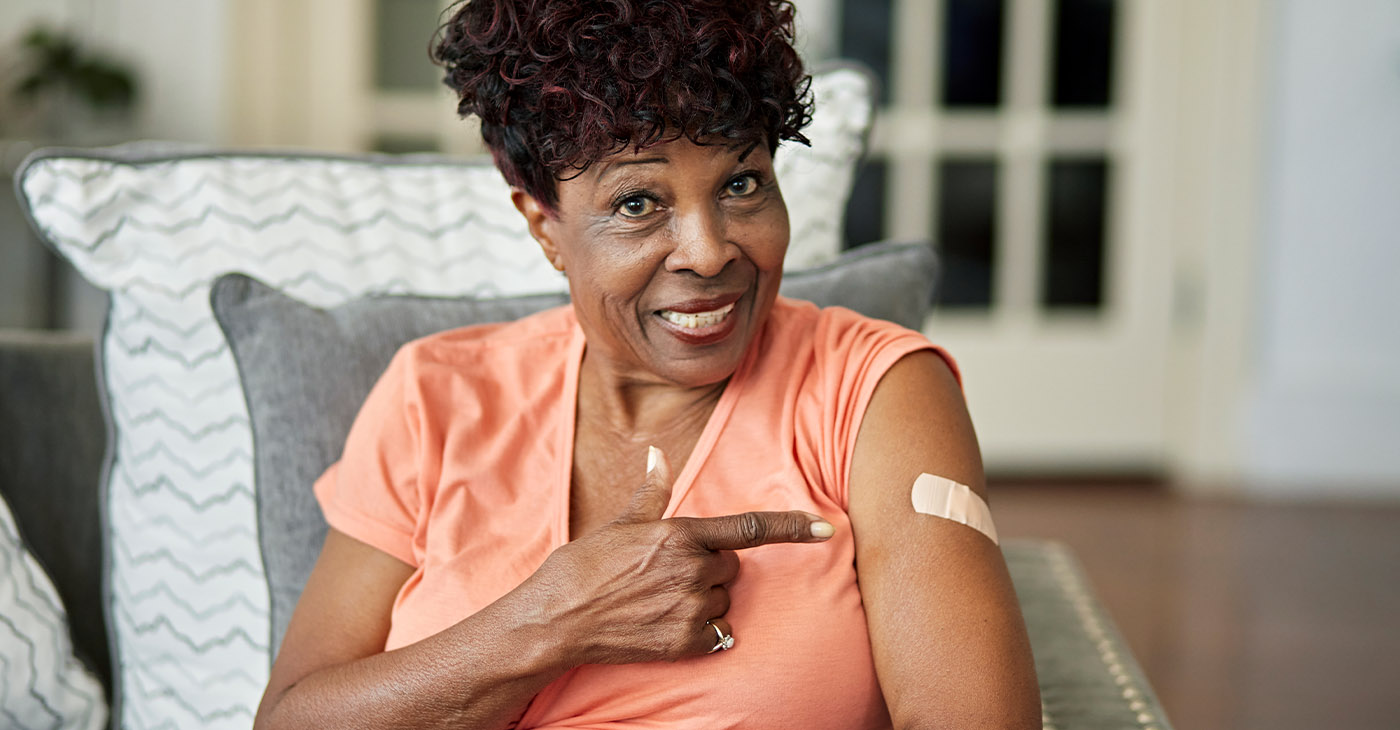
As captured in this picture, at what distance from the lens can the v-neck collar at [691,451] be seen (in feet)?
3.65

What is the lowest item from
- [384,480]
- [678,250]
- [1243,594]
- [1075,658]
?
[1243,594]

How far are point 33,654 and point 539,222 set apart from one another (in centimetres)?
68

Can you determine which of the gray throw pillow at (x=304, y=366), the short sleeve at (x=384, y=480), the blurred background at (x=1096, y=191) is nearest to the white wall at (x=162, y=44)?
the blurred background at (x=1096, y=191)

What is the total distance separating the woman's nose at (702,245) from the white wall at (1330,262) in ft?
10.3

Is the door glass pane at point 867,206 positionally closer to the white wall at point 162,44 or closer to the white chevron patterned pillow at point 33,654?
the white wall at point 162,44

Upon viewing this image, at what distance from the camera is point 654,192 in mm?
1052

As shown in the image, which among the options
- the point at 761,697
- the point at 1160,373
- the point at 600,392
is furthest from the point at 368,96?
the point at 761,697

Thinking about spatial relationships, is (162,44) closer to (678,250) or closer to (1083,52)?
(1083,52)

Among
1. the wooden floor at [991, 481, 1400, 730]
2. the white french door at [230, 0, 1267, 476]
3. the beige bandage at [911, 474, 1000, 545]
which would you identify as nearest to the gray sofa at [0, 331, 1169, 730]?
the beige bandage at [911, 474, 1000, 545]

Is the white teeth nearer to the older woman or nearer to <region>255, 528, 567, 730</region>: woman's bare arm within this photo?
the older woman

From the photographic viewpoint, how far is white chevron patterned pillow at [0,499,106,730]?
4.08 feet

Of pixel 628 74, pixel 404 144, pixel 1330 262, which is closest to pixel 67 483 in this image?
pixel 628 74

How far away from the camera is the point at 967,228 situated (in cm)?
394

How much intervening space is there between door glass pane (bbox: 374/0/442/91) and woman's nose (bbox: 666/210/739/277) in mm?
3002
